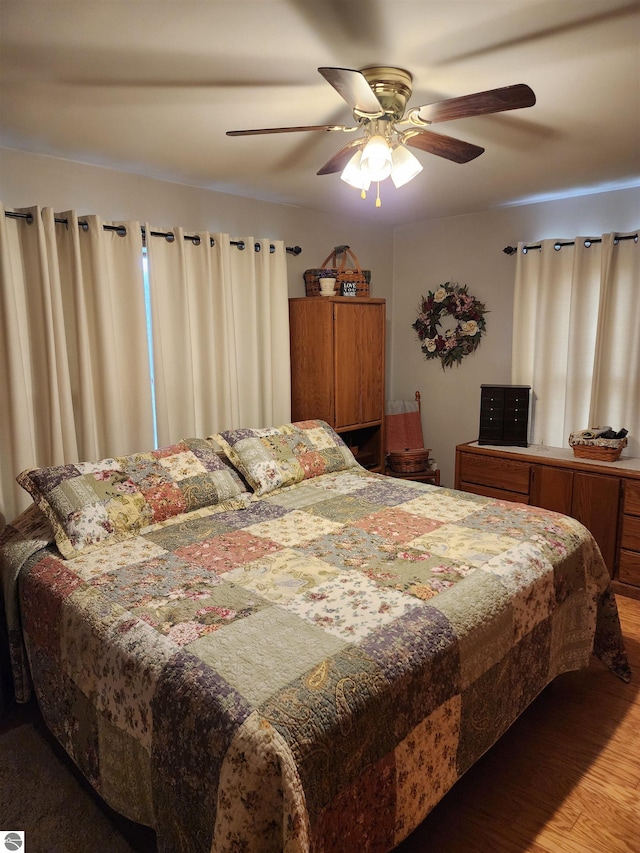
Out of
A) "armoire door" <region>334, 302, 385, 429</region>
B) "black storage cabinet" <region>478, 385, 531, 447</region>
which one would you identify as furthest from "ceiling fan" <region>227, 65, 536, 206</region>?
"black storage cabinet" <region>478, 385, 531, 447</region>

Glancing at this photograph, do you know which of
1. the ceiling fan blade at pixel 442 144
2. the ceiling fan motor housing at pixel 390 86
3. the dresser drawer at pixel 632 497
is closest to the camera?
the ceiling fan motor housing at pixel 390 86

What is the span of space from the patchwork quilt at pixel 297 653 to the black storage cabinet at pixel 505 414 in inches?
56.1

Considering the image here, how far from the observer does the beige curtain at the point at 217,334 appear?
3145mm

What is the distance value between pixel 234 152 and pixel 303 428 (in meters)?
1.54

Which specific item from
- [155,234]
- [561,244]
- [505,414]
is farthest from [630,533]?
[155,234]

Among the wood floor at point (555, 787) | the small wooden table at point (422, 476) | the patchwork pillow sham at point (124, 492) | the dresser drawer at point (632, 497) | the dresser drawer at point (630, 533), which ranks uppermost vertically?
the patchwork pillow sham at point (124, 492)

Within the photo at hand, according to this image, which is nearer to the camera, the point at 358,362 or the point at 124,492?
the point at 124,492

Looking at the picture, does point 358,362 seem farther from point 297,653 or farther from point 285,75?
point 297,653

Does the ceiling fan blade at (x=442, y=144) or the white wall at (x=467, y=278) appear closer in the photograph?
the ceiling fan blade at (x=442, y=144)

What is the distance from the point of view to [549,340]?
379 centimetres

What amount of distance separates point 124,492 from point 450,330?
2990 millimetres

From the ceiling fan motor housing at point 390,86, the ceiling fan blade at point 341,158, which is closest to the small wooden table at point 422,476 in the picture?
the ceiling fan blade at point 341,158

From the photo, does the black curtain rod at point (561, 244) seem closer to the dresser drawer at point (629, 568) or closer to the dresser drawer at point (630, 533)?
the dresser drawer at point (630, 533)

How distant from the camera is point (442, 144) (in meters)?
1.95
